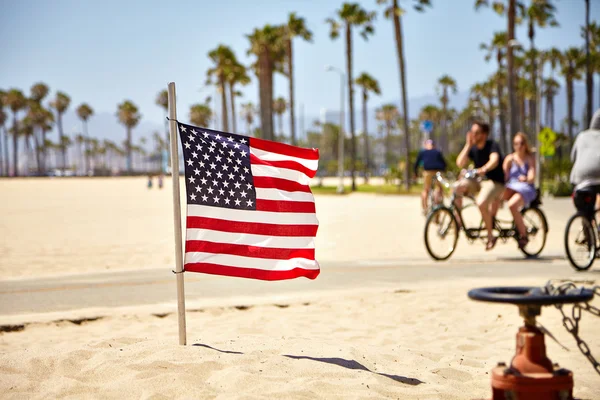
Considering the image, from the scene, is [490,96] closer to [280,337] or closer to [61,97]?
[61,97]

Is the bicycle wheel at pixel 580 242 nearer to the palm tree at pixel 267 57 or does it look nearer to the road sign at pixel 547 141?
the road sign at pixel 547 141

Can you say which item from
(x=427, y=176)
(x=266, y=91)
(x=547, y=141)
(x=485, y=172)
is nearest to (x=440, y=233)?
(x=485, y=172)

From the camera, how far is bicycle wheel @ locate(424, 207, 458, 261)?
11.4 metres

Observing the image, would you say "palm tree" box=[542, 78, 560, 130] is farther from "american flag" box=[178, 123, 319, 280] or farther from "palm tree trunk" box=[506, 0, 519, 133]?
"american flag" box=[178, 123, 319, 280]

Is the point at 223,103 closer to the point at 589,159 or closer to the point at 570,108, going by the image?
the point at 570,108

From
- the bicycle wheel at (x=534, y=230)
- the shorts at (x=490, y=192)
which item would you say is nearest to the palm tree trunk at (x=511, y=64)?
the bicycle wheel at (x=534, y=230)

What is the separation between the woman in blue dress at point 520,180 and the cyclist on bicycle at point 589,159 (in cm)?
183

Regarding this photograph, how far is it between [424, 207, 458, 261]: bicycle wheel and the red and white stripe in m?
6.05

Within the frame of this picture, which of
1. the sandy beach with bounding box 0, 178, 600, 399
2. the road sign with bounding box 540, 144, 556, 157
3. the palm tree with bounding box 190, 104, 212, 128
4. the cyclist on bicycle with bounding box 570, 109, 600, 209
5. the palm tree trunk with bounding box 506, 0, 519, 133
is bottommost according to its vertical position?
the sandy beach with bounding box 0, 178, 600, 399

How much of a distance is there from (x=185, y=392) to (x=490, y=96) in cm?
11161

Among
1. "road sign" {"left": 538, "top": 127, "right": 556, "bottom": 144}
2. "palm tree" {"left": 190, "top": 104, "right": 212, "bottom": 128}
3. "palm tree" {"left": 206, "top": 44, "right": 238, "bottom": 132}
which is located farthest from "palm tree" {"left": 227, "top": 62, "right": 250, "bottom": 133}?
"palm tree" {"left": 190, "top": 104, "right": 212, "bottom": 128}

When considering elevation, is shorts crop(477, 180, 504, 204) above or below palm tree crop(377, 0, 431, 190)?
below

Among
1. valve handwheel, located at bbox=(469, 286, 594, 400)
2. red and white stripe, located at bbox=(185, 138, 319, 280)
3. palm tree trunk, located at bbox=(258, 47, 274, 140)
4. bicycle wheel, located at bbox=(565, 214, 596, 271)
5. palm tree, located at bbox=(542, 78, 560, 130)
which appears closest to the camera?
valve handwheel, located at bbox=(469, 286, 594, 400)

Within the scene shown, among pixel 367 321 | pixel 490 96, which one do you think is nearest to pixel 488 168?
pixel 367 321
